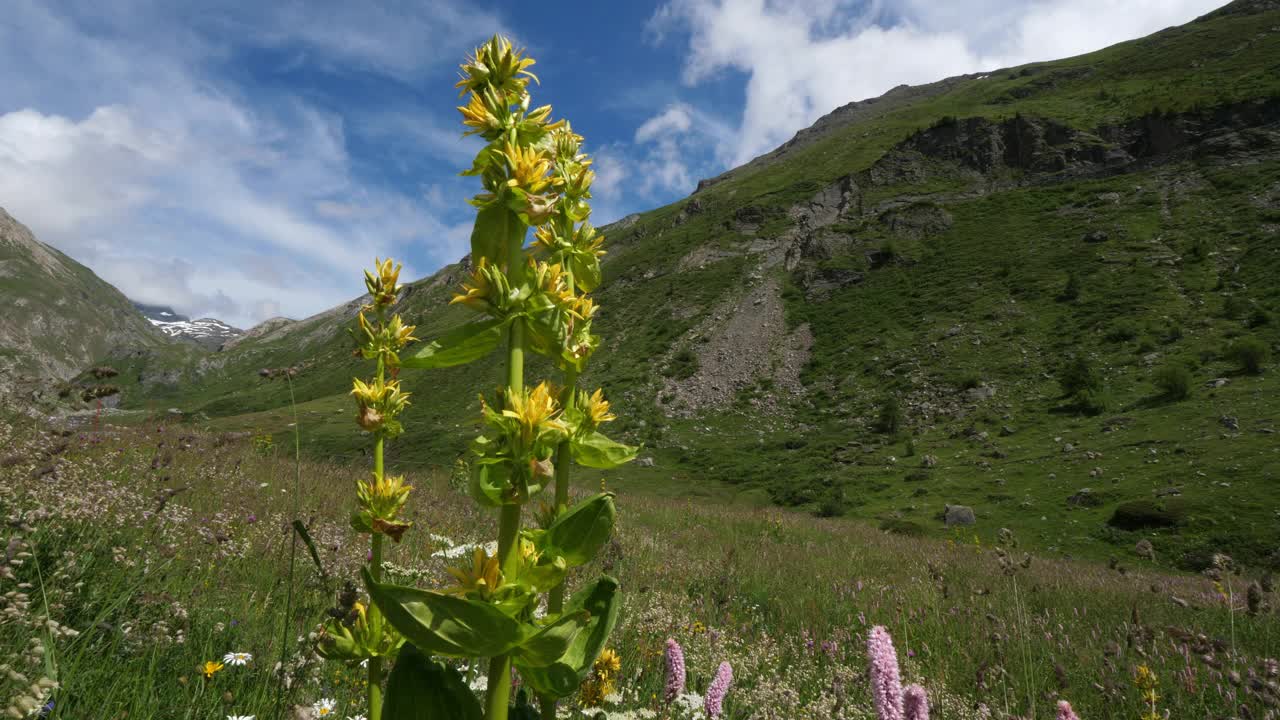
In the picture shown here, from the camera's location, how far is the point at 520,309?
1.28 m

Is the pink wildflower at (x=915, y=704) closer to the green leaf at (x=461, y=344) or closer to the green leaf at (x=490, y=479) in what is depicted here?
the green leaf at (x=490, y=479)

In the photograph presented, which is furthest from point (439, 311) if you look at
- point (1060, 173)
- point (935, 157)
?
point (1060, 173)

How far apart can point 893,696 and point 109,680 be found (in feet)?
11.5

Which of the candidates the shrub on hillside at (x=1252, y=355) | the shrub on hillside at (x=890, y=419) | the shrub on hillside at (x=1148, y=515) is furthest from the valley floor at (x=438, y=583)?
the shrub on hillside at (x=890, y=419)

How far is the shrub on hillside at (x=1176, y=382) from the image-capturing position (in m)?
23.6

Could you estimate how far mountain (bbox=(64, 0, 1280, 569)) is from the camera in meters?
20.0

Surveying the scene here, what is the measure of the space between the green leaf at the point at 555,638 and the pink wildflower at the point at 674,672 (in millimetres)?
1769

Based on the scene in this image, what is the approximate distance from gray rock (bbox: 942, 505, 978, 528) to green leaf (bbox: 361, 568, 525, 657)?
21538 millimetres

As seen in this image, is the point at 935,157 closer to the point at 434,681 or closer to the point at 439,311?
the point at 434,681

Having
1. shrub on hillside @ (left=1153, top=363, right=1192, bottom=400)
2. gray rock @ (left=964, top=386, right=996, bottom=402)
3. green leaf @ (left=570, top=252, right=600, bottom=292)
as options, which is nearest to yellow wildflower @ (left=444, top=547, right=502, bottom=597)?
green leaf @ (left=570, top=252, right=600, bottom=292)

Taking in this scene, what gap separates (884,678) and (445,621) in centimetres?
171

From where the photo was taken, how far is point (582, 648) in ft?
4.11

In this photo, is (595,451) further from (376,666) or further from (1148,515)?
(1148,515)

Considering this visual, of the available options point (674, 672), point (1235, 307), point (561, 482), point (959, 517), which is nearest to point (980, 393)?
point (1235, 307)
